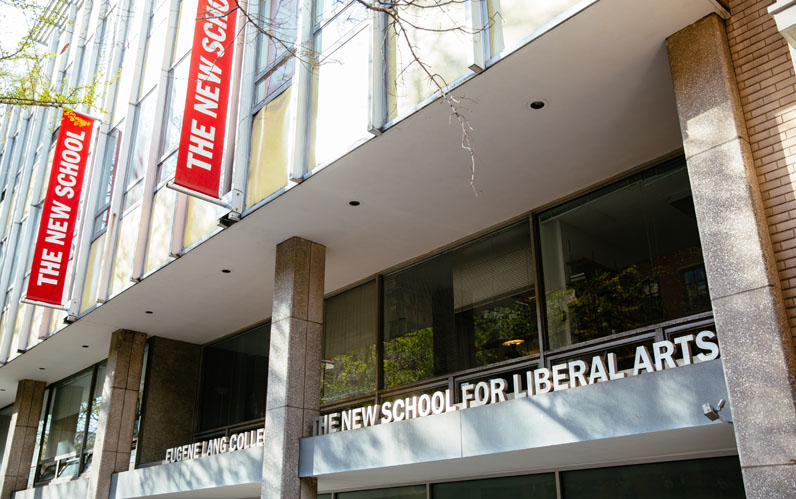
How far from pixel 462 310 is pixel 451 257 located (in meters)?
1.06

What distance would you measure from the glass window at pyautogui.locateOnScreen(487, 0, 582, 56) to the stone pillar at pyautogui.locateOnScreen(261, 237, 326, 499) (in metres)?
5.70

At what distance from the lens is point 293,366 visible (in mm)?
11492

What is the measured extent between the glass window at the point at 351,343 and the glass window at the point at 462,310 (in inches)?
16.4

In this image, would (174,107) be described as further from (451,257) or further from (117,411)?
(117,411)

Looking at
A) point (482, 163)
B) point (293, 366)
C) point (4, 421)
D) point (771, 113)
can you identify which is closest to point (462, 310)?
point (293, 366)

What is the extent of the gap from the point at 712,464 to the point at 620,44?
520 centimetres

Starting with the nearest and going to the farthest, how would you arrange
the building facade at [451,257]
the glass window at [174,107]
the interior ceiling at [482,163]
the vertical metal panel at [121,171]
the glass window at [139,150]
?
the building facade at [451,257], the interior ceiling at [482,163], the glass window at [174,107], the vertical metal panel at [121,171], the glass window at [139,150]

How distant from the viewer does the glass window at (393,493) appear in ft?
40.3

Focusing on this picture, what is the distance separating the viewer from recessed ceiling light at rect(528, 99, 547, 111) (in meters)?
8.46

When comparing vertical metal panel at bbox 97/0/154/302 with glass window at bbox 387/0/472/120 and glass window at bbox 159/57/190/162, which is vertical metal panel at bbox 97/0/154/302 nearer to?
glass window at bbox 159/57/190/162

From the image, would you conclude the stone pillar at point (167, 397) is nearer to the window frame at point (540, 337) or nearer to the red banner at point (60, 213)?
the red banner at point (60, 213)

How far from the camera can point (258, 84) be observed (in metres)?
12.1

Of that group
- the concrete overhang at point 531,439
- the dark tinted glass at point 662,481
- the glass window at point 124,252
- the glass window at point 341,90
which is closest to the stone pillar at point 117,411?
the glass window at point 124,252

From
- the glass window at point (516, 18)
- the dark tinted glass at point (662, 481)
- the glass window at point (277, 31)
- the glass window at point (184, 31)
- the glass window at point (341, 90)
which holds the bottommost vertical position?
the dark tinted glass at point (662, 481)
